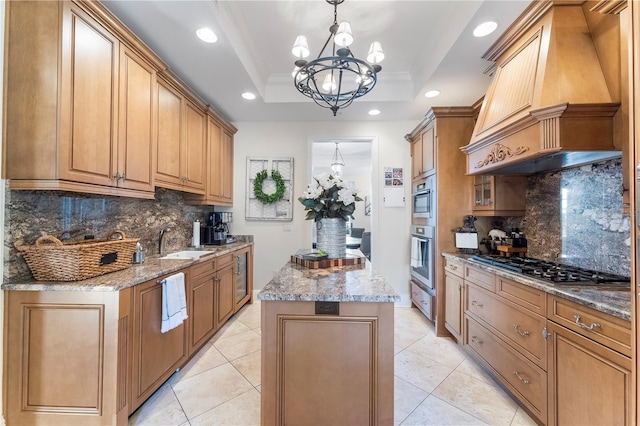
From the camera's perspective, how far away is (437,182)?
293cm

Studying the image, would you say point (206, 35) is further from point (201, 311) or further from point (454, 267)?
point (454, 267)

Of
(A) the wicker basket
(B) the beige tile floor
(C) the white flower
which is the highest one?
(C) the white flower

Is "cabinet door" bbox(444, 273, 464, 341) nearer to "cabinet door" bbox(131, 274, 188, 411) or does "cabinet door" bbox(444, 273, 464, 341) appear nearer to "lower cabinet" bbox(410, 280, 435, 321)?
"lower cabinet" bbox(410, 280, 435, 321)

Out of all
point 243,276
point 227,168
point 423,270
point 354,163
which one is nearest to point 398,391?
point 423,270

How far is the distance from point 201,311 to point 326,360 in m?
1.58

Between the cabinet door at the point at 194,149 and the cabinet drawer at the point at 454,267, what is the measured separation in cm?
291

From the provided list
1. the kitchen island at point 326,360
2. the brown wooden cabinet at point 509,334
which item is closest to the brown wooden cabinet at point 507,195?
the brown wooden cabinet at point 509,334

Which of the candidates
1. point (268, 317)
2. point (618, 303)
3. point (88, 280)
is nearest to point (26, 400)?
point (88, 280)

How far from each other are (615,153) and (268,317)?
226cm

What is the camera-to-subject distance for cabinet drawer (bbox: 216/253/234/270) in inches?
106

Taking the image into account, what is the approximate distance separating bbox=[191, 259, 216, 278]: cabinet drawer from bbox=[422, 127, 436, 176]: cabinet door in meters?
2.63

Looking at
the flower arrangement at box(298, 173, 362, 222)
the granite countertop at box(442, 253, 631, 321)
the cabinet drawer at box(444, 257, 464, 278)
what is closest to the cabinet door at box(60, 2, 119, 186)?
the flower arrangement at box(298, 173, 362, 222)

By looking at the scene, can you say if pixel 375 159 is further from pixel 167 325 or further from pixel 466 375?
pixel 167 325

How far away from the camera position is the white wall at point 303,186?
385 cm
